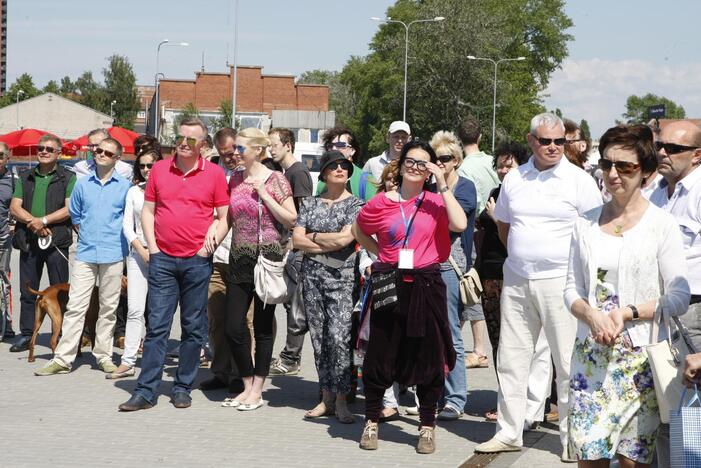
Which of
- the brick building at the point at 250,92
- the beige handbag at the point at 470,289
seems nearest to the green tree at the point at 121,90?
the brick building at the point at 250,92

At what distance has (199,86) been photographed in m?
105

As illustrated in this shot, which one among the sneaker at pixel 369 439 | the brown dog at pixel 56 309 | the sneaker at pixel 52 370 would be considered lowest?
the sneaker at pixel 52 370

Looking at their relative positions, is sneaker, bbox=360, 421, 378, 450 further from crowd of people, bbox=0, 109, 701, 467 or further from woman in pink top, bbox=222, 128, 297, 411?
woman in pink top, bbox=222, 128, 297, 411

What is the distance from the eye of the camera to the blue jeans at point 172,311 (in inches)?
338

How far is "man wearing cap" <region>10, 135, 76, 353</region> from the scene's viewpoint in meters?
11.3

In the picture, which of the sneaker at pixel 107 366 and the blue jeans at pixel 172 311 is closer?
the blue jeans at pixel 172 311

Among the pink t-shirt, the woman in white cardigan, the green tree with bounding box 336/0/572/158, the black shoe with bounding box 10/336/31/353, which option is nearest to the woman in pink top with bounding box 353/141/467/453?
the pink t-shirt

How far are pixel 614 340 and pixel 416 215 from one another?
258 cm

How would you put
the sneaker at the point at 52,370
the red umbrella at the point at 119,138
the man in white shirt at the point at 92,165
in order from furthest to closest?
the red umbrella at the point at 119,138 → the man in white shirt at the point at 92,165 → the sneaker at the point at 52,370

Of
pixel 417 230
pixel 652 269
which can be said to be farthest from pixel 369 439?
pixel 652 269

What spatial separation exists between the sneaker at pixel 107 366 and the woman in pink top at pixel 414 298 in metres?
3.44

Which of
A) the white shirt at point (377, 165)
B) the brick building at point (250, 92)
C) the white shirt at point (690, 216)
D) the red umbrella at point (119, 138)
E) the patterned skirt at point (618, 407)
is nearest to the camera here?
the patterned skirt at point (618, 407)

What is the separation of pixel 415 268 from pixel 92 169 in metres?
6.22

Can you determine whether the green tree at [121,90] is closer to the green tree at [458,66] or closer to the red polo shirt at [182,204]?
the green tree at [458,66]
